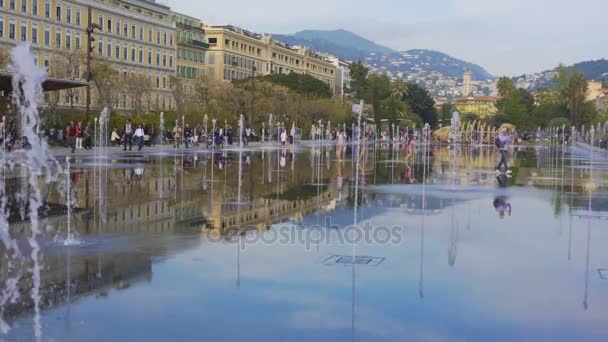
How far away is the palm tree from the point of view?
14773 cm

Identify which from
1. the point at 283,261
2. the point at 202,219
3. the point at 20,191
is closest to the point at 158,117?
the point at 20,191

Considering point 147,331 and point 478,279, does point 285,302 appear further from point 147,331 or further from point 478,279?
point 478,279

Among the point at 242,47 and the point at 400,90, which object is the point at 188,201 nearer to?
the point at 242,47

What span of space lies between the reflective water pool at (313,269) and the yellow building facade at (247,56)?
93.1 meters

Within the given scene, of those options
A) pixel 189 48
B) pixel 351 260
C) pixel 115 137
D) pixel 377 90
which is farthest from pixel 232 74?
pixel 351 260

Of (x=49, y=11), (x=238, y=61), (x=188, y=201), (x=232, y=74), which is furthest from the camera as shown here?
(x=238, y=61)

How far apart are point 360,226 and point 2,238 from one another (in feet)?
18.0

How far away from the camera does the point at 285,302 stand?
7.31 m

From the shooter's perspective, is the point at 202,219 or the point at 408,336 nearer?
the point at 408,336

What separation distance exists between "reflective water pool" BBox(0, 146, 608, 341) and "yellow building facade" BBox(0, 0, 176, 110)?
5492 centimetres

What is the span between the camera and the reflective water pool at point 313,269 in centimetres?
652

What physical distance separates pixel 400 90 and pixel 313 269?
466 ft

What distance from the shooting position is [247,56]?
5251 inches

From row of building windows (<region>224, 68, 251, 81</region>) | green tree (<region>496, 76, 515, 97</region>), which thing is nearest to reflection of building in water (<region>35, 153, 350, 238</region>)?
row of building windows (<region>224, 68, 251, 81</region>)
